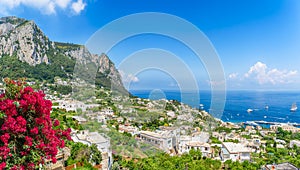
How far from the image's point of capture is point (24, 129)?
54.2 inches

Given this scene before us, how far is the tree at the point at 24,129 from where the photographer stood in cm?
137

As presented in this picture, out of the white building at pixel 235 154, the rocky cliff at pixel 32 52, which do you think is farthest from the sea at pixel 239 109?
the rocky cliff at pixel 32 52

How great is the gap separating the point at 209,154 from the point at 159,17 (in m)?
6.75

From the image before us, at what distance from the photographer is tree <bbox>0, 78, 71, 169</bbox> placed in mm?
1368

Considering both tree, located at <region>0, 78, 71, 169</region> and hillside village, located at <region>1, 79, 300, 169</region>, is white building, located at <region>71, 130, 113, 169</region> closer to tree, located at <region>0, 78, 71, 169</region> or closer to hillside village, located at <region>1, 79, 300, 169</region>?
hillside village, located at <region>1, 79, 300, 169</region>

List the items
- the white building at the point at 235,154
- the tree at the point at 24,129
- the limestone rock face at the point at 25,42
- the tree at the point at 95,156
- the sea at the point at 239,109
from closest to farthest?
the tree at the point at 24,129, the tree at the point at 95,156, the sea at the point at 239,109, the white building at the point at 235,154, the limestone rock face at the point at 25,42

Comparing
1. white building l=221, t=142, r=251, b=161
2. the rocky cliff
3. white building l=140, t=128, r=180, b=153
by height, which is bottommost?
white building l=221, t=142, r=251, b=161

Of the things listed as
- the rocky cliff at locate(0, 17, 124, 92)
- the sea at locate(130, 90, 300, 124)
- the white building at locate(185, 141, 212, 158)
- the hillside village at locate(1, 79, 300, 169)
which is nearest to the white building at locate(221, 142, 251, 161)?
the hillside village at locate(1, 79, 300, 169)

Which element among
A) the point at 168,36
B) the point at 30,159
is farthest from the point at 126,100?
the point at 30,159

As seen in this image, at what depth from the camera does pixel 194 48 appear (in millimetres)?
4188

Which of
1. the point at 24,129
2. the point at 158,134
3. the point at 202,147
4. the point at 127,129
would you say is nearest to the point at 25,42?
the point at 127,129

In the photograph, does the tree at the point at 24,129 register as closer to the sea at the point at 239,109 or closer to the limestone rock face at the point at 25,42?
the sea at the point at 239,109

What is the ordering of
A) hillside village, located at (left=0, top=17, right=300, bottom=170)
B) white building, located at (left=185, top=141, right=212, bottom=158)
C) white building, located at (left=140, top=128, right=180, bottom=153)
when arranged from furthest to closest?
1. white building, located at (left=185, top=141, right=212, bottom=158)
2. white building, located at (left=140, top=128, right=180, bottom=153)
3. hillside village, located at (left=0, top=17, right=300, bottom=170)

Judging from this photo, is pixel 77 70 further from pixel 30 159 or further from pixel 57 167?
pixel 30 159
